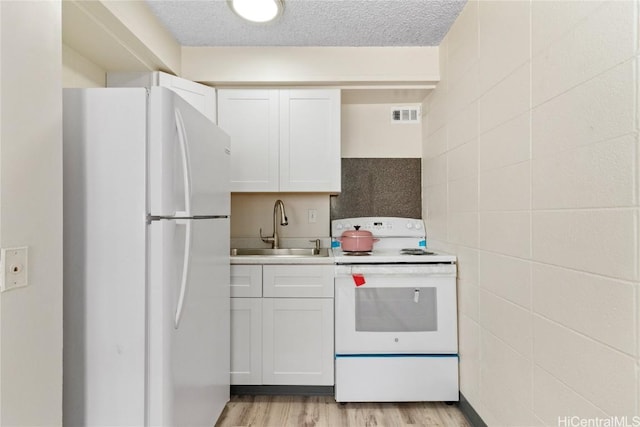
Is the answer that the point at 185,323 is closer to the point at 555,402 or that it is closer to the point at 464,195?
the point at 555,402

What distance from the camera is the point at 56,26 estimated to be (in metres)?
1.15

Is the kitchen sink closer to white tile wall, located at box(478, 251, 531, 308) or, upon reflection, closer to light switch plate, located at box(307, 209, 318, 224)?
light switch plate, located at box(307, 209, 318, 224)

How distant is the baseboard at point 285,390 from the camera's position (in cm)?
224

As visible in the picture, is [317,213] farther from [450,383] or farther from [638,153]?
[638,153]

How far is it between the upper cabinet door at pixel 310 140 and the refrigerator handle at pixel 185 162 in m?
1.16

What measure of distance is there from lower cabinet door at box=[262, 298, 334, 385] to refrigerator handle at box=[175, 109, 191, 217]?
41.6 inches

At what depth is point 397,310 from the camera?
2.19m

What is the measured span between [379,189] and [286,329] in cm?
139

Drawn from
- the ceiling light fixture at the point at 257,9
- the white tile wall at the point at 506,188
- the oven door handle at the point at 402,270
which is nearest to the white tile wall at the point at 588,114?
the white tile wall at the point at 506,188

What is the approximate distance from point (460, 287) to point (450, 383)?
605 mm

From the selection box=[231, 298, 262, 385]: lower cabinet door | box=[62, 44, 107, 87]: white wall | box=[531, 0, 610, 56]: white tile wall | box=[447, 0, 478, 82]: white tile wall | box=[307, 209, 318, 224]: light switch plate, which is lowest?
box=[231, 298, 262, 385]: lower cabinet door

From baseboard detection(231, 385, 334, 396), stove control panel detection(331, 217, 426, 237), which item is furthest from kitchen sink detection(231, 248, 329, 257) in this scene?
baseboard detection(231, 385, 334, 396)

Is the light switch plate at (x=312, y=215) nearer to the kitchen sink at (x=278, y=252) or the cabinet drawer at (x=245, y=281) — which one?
the kitchen sink at (x=278, y=252)

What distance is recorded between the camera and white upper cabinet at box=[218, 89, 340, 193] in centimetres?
255
